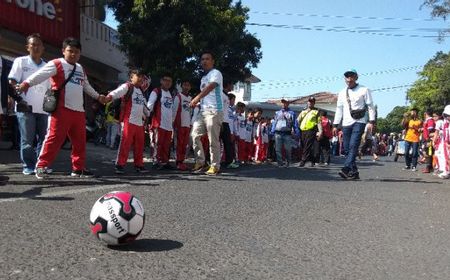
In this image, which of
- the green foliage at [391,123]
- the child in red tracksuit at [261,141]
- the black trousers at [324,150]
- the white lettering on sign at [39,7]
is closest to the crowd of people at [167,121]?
the black trousers at [324,150]

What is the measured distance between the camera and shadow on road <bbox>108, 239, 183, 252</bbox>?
3545mm

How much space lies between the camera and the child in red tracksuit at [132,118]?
319 inches

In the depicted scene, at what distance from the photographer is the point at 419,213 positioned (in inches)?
231

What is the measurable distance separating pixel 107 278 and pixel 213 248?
1.01 meters

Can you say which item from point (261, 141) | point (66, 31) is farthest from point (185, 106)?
point (66, 31)

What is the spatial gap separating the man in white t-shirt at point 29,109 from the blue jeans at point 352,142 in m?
5.23

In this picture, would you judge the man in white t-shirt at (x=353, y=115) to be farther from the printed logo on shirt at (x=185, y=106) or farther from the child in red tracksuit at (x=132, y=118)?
the child in red tracksuit at (x=132, y=118)

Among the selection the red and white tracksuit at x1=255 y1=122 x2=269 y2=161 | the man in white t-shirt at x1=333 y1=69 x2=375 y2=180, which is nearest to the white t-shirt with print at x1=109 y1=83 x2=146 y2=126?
the man in white t-shirt at x1=333 y1=69 x2=375 y2=180

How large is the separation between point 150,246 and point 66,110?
382 cm

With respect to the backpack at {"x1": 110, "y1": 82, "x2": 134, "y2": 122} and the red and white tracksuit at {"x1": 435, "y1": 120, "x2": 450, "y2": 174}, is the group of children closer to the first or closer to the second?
the backpack at {"x1": 110, "y1": 82, "x2": 134, "y2": 122}

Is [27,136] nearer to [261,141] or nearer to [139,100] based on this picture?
[139,100]

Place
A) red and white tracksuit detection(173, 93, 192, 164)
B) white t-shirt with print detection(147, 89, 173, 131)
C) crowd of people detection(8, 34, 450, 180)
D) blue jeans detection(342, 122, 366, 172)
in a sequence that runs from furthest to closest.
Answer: red and white tracksuit detection(173, 93, 192, 164), white t-shirt with print detection(147, 89, 173, 131), blue jeans detection(342, 122, 366, 172), crowd of people detection(8, 34, 450, 180)

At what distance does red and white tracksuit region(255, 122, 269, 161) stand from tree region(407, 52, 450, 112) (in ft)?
108

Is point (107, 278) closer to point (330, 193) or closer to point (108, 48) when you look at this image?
point (330, 193)
